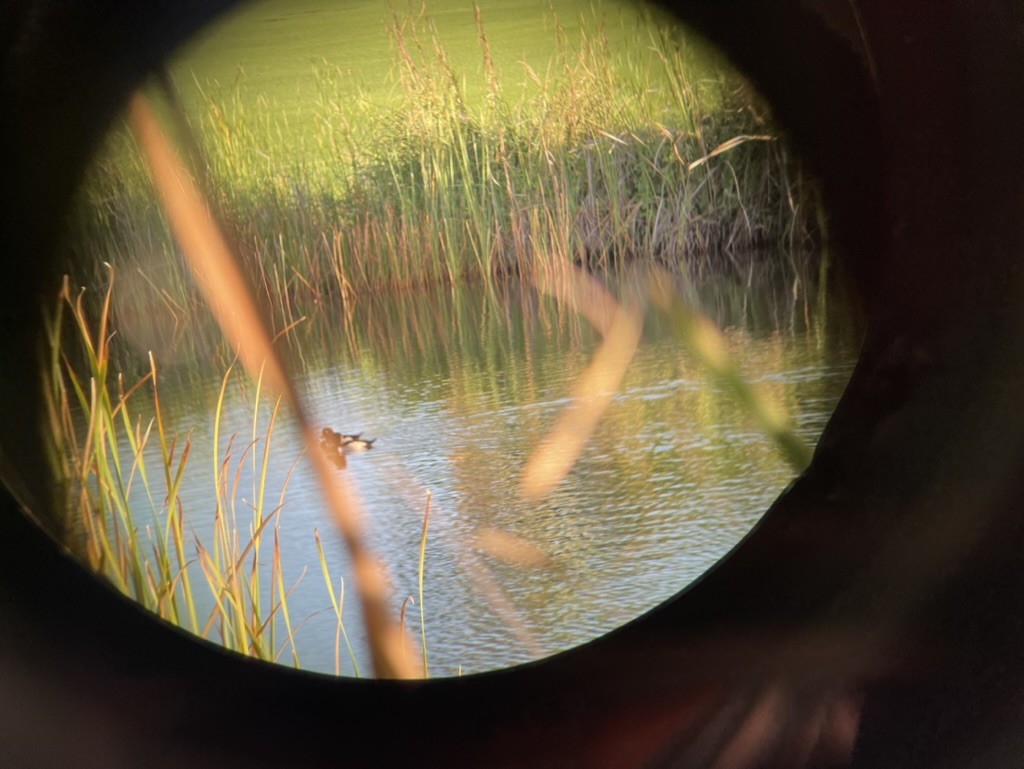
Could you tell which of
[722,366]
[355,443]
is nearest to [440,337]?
[355,443]

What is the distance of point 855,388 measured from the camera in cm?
67

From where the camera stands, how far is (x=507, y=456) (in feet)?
2.20

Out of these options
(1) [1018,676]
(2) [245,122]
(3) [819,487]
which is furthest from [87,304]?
(1) [1018,676]

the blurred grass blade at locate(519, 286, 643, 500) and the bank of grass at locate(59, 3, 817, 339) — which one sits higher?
the bank of grass at locate(59, 3, 817, 339)

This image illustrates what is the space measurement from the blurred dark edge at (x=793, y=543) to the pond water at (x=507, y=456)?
0.03 metres

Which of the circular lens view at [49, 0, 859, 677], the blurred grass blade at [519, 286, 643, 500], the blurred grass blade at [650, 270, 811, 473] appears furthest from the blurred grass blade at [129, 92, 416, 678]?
the blurred grass blade at [650, 270, 811, 473]

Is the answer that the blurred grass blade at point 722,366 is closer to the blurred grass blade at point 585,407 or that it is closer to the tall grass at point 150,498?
the blurred grass blade at point 585,407

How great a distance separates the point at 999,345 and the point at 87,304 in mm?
610

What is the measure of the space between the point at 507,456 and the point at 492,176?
20cm

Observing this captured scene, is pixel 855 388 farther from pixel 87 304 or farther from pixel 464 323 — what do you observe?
pixel 87 304

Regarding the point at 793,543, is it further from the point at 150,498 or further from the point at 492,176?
the point at 150,498

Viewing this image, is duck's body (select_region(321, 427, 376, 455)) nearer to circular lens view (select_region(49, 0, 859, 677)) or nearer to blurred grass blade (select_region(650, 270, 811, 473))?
circular lens view (select_region(49, 0, 859, 677))

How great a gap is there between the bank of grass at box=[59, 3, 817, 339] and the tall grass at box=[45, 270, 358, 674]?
0.06 meters

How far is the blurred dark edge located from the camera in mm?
610
